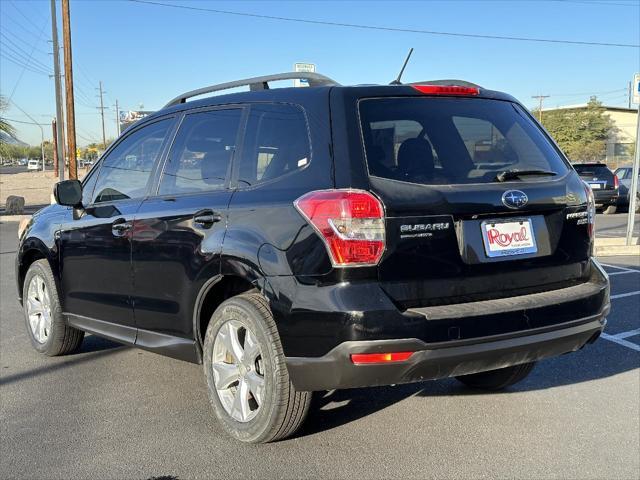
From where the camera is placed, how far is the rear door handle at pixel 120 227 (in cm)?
424

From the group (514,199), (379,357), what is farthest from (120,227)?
(514,199)

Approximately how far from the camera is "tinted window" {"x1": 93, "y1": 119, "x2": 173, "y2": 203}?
4348 mm

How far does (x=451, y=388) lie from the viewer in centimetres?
443

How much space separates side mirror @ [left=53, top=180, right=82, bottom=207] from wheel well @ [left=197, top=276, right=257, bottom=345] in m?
1.69

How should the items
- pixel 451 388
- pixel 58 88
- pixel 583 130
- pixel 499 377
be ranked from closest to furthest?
pixel 499 377 → pixel 451 388 → pixel 58 88 → pixel 583 130

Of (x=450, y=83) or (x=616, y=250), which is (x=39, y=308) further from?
(x=616, y=250)

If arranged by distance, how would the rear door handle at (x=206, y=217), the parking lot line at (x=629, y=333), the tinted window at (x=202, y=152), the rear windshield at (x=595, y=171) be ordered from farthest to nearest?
1. the rear windshield at (x=595, y=171)
2. the parking lot line at (x=629, y=333)
3. the tinted window at (x=202, y=152)
4. the rear door handle at (x=206, y=217)

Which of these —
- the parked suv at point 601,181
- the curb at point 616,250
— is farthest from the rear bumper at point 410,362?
the parked suv at point 601,181

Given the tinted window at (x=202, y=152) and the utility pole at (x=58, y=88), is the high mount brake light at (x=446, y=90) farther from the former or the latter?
the utility pole at (x=58, y=88)

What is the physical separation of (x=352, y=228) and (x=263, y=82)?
1.34 meters

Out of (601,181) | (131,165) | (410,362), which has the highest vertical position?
(131,165)

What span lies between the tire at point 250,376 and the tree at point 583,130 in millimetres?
65099

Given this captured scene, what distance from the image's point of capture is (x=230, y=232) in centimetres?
341

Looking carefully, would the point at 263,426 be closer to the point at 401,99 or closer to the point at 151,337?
the point at 151,337
